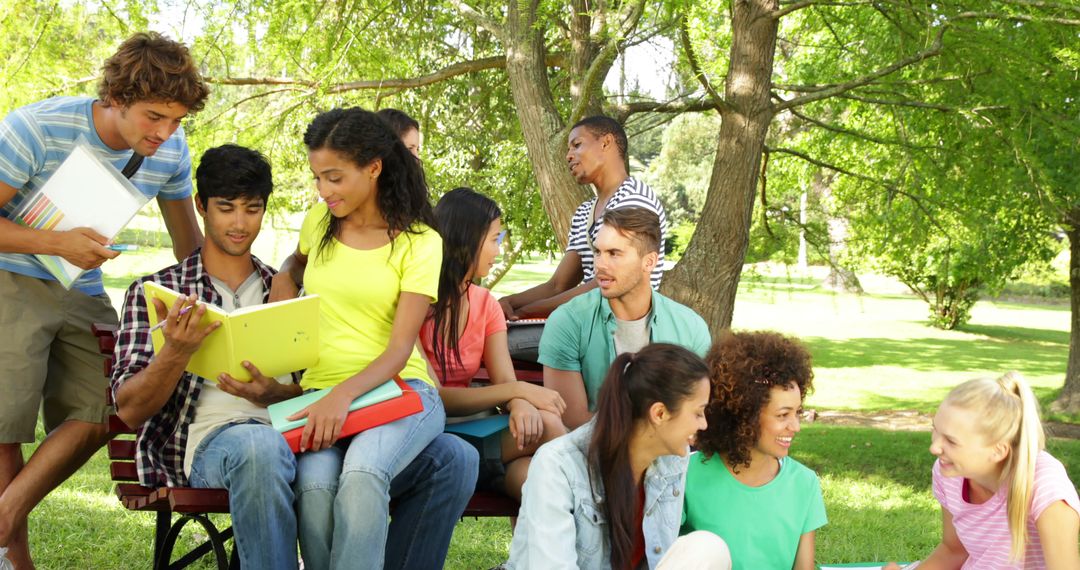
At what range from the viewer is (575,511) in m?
2.88

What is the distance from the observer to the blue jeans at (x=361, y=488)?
2.87 metres

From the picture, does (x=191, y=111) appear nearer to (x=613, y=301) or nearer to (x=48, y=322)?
(x=48, y=322)

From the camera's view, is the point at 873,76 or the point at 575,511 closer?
the point at 575,511

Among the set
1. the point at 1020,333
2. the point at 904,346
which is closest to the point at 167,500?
the point at 904,346

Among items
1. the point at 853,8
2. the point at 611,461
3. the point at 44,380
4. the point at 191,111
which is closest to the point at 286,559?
the point at 611,461

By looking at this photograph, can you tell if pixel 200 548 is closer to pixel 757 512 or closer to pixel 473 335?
pixel 473 335

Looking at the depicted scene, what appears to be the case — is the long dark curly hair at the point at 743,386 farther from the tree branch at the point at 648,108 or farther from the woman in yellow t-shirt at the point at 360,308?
the tree branch at the point at 648,108

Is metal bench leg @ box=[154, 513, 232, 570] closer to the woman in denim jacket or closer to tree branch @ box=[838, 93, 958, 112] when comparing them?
the woman in denim jacket

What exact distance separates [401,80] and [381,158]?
5.02 metres

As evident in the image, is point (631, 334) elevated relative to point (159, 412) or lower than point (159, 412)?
elevated

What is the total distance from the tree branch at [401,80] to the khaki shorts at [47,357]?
451 cm

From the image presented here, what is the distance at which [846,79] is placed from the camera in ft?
28.8

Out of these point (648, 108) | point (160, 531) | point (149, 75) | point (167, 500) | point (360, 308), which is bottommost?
point (160, 531)

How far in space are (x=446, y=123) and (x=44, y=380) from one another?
678cm
